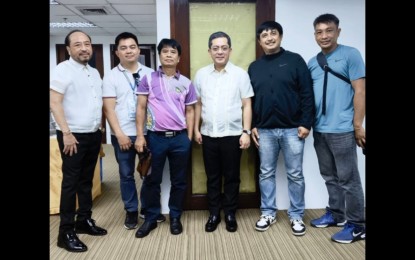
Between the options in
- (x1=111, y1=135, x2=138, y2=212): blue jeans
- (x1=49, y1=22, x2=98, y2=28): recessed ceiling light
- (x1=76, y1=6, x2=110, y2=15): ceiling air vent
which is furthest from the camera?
(x1=49, y1=22, x2=98, y2=28): recessed ceiling light

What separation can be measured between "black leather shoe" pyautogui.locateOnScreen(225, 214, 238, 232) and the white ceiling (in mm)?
3571

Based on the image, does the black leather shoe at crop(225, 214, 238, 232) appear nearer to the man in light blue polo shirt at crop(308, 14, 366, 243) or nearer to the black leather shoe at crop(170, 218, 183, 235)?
the black leather shoe at crop(170, 218, 183, 235)

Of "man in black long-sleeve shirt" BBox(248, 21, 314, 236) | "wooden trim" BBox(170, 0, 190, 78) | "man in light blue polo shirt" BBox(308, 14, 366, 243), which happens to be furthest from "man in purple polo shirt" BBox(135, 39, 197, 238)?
"man in light blue polo shirt" BBox(308, 14, 366, 243)

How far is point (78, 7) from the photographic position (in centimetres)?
524

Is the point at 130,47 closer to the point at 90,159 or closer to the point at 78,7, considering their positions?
the point at 90,159

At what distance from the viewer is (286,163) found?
8.14 feet

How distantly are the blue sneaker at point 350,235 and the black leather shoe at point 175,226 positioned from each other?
3.44 ft

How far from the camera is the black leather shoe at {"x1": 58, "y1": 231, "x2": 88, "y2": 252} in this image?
2143mm

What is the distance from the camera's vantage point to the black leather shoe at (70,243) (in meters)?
2.14

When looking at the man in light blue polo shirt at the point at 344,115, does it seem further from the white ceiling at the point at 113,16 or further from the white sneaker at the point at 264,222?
the white ceiling at the point at 113,16

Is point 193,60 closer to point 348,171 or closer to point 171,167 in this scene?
point 171,167

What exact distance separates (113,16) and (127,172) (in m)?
4.09

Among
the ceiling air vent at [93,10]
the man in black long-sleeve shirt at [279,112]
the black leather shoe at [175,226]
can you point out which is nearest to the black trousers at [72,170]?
the black leather shoe at [175,226]
